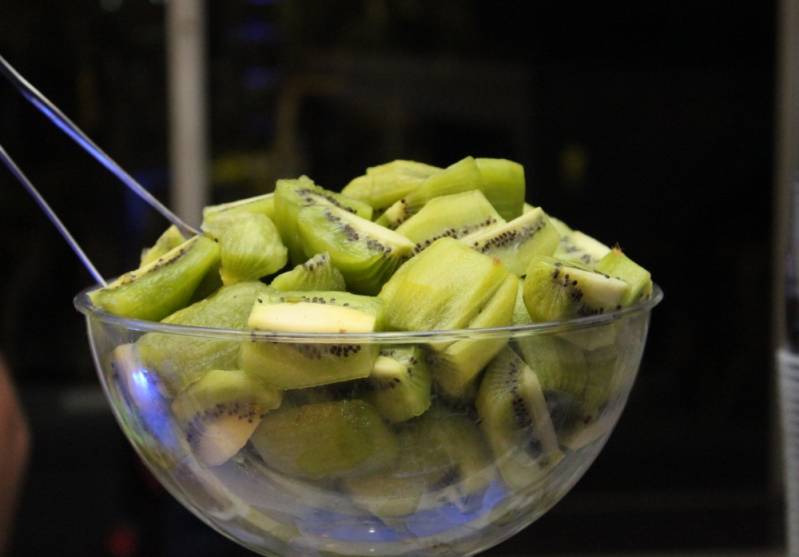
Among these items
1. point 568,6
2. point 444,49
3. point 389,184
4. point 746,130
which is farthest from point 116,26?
point 389,184

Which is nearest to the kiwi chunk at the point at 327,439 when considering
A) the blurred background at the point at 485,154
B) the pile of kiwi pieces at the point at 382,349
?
the pile of kiwi pieces at the point at 382,349

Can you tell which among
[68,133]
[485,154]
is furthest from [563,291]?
[485,154]

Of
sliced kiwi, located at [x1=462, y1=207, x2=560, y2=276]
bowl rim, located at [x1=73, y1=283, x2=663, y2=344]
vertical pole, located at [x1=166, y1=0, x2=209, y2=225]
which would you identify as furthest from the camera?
vertical pole, located at [x1=166, y1=0, x2=209, y2=225]

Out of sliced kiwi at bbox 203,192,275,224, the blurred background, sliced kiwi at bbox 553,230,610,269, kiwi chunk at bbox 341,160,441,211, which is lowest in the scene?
the blurred background

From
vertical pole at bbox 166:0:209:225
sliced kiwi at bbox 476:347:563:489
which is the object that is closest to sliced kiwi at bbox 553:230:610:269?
sliced kiwi at bbox 476:347:563:489

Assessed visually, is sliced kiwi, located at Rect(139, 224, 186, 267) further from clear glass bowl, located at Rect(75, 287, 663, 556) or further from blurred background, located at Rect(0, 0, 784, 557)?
blurred background, located at Rect(0, 0, 784, 557)

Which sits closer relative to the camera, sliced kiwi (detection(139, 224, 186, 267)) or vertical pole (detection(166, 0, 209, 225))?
sliced kiwi (detection(139, 224, 186, 267))

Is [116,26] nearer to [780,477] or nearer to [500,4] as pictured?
[500,4]
